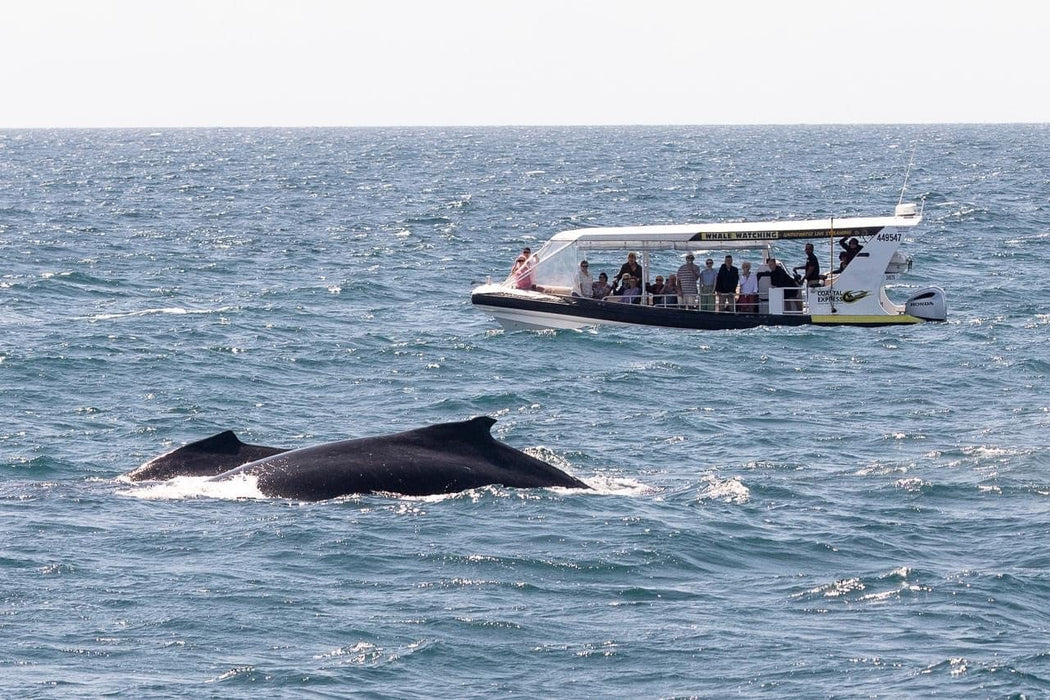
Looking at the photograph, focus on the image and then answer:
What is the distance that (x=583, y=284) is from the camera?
1362 inches

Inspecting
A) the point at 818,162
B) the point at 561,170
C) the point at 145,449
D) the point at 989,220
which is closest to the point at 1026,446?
the point at 145,449

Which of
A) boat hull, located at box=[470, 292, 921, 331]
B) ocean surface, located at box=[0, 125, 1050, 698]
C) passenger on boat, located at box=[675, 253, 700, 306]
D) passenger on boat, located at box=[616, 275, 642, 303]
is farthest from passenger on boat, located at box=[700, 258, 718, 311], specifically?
passenger on boat, located at box=[616, 275, 642, 303]

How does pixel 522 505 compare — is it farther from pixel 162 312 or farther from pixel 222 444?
pixel 162 312

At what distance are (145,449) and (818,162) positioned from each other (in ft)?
347

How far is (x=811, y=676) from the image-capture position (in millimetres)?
13023

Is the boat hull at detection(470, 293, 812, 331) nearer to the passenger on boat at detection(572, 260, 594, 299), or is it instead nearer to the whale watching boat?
the whale watching boat

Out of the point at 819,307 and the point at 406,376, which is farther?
the point at 819,307

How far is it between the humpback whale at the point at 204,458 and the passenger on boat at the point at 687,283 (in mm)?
16425

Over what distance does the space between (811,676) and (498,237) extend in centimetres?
4544

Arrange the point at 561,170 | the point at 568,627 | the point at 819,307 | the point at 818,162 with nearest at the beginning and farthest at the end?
the point at 568,627, the point at 819,307, the point at 561,170, the point at 818,162

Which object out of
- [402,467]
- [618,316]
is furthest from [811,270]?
[402,467]

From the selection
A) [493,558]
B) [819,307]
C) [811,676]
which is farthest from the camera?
[819,307]

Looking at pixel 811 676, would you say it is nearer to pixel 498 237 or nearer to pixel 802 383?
pixel 802 383

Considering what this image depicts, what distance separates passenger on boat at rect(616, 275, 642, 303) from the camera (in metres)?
34.5
